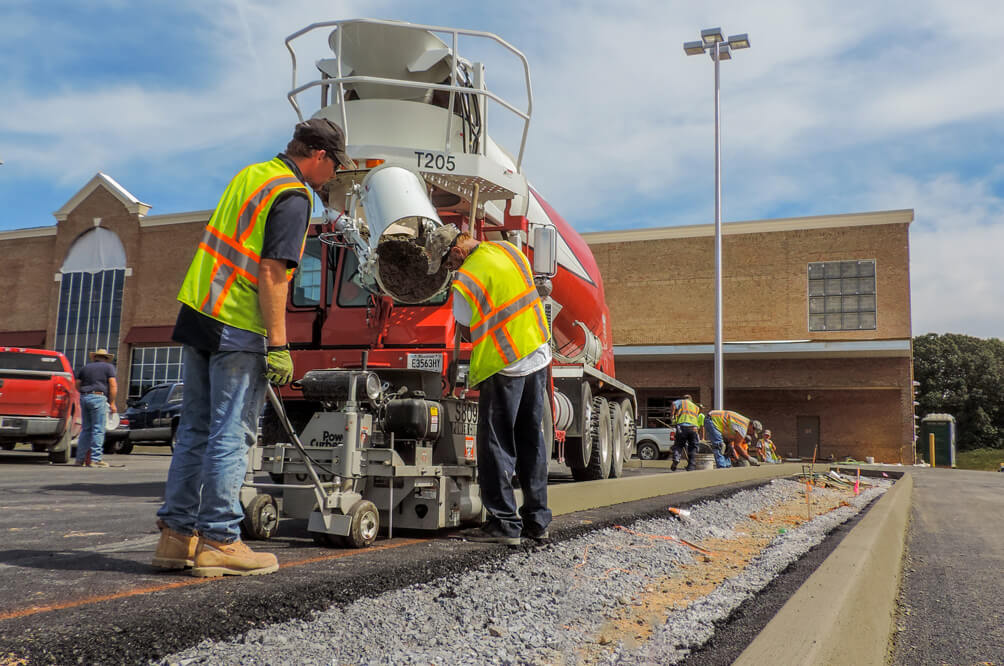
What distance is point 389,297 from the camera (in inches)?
227

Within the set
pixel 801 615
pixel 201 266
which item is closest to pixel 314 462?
pixel 201 266

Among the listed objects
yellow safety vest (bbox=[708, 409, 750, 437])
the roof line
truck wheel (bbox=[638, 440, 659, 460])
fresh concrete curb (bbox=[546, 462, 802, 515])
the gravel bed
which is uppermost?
the roof line

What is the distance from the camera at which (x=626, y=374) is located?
35656 mm

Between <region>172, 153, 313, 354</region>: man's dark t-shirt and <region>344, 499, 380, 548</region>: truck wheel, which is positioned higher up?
<region>172, 153, 313, 354</region>: man's dark t-shirt

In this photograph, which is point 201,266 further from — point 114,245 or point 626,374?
point 114,245

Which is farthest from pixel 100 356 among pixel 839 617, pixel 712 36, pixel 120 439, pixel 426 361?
pixel 712 36

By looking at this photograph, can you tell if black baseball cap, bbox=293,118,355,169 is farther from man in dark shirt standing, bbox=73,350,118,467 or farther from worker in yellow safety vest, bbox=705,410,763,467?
worker in yellow safety vest, bbox=705,410,763,467


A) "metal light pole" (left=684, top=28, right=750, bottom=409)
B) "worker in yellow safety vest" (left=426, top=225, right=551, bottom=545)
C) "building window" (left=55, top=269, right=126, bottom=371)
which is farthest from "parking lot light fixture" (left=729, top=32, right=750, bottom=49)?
"building window" (left=55, top=269, right=126, bottom=371)

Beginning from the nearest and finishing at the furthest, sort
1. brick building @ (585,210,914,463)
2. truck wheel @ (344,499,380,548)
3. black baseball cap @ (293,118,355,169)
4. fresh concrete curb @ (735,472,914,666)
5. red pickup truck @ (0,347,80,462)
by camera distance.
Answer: fresh concrete curb @ (735,472,914,666)
black baseball cap @ (293,118,355,169)
truck wheel @ (344,499,380,548)
red pickup truck @ (0,347,80,462)
brick building @ (585,210,914,463)

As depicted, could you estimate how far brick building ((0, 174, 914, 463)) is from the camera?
32.9m

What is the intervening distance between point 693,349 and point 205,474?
31.7 meters

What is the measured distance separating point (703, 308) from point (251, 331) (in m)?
34.1

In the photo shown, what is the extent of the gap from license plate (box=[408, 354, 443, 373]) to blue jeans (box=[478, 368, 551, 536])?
3.85 feet

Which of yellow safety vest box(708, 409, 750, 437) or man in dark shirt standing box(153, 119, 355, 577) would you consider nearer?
man in dark shirt standing box(153, 119, 355, 577)
